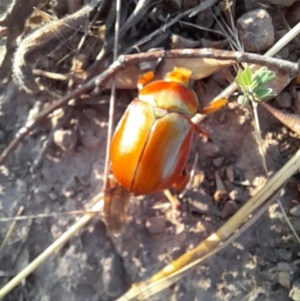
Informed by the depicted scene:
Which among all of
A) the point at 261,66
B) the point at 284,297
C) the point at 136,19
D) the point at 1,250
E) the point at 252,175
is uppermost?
the point at 136,19

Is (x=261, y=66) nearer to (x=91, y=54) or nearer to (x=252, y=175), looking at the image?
(x=252, y=175)

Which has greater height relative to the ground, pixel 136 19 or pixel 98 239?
pixel 136 19

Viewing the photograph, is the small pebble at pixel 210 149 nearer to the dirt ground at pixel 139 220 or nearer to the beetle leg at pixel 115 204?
the dirt ground at pixel 139 220

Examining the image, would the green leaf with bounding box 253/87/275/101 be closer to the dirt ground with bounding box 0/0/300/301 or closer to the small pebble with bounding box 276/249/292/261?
the dirt ground with bounding box 0/0/300/301

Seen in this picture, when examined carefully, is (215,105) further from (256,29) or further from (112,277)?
(112,277)

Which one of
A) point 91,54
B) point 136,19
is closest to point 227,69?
point 136,19

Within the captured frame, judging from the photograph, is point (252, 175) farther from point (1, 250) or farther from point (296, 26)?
point (1, 250)

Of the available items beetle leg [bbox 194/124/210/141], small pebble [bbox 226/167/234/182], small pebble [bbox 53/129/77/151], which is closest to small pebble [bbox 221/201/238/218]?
small pebble [bbox 226/167/234/182]
